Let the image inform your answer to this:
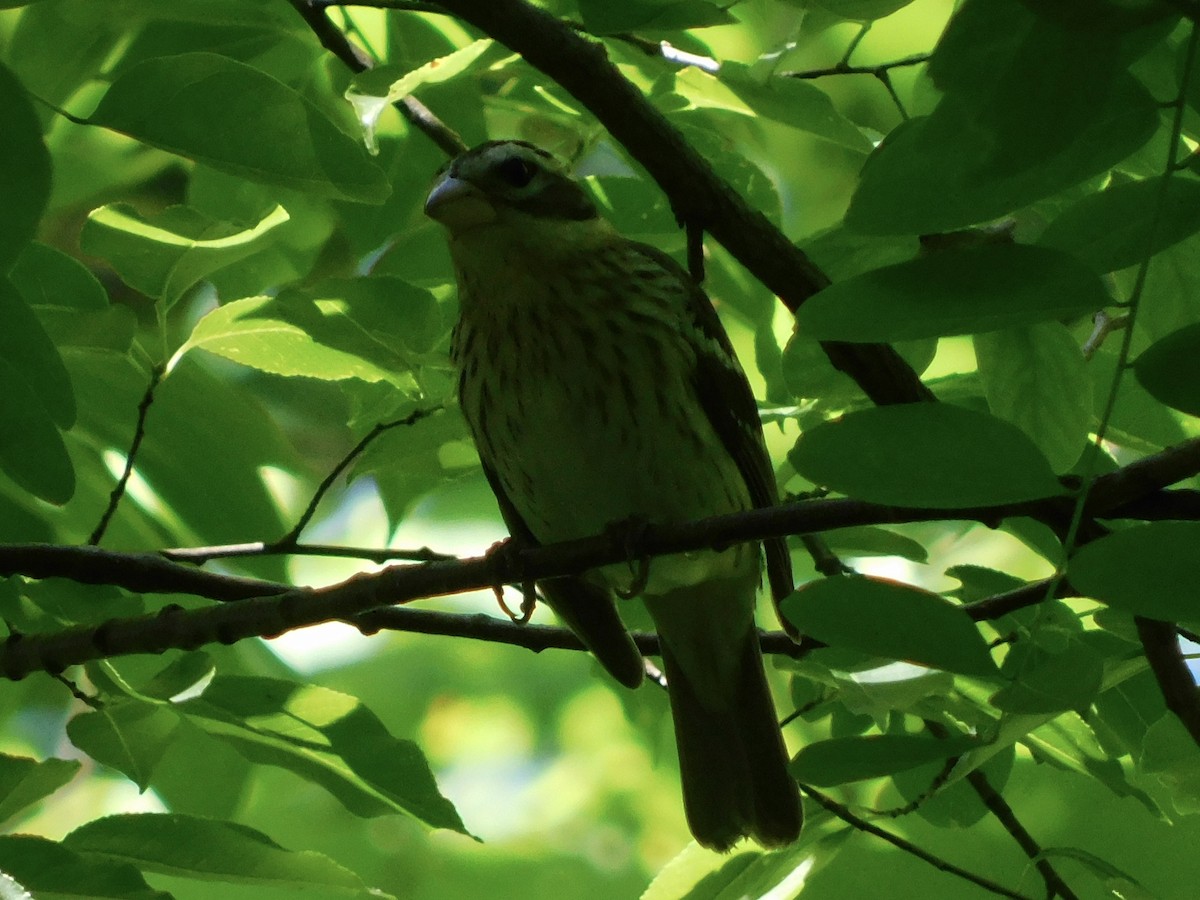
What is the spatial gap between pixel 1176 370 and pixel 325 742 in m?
1.34

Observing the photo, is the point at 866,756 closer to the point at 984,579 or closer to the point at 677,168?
the point at 984,579

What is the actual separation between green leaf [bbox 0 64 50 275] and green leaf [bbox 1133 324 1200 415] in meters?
1.22

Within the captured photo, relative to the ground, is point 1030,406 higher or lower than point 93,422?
lower

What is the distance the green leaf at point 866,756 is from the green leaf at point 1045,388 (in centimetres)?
54

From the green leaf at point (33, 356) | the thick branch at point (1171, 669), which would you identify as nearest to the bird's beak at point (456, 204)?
the green leaf at point (33, 356)

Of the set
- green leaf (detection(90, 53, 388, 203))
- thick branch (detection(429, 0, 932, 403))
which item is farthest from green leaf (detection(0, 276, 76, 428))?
thick branch (detection(429, 0, 932, 403))

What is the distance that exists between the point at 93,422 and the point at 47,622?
1.57 ft

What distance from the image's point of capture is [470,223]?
2.99 m

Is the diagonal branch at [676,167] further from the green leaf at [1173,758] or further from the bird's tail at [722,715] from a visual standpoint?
the bird's tail at [722,715]

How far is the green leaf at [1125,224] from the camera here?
1.59 m

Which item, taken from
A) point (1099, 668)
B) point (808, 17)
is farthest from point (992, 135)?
point (808, 17)

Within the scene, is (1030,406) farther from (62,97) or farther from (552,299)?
(62,97)

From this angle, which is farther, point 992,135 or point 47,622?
point 47,622

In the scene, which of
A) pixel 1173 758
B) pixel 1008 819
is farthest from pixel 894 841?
pixel 1173 758
